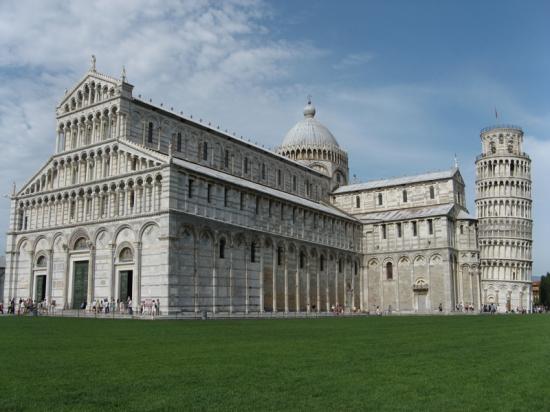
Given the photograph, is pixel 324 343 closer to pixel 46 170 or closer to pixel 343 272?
pixel 46 170

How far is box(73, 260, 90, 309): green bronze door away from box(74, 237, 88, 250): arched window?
120cm

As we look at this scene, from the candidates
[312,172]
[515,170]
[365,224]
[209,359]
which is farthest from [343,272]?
[209,359]

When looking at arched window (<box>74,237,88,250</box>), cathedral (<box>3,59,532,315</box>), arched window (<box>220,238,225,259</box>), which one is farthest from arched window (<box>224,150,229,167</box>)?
arched window (<box>74,237,88,250</box>)

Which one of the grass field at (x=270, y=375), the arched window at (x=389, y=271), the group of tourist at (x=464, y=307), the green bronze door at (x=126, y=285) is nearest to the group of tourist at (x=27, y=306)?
the green bronze door at (x=126, y=285)

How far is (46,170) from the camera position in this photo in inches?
1949

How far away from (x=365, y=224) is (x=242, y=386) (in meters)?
57.2

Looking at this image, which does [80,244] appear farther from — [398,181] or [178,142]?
[398,181]

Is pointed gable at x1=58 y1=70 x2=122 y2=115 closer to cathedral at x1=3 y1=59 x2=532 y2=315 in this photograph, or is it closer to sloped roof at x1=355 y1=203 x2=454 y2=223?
cathedral at x1=3 y1=59 x2=532 y2=315

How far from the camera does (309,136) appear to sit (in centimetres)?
7306

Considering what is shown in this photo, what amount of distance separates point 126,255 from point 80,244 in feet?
18.0

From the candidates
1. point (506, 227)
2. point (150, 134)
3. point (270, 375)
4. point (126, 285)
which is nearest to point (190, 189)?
point (126, 285)

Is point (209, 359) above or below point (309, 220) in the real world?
below

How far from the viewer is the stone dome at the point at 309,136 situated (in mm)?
72562

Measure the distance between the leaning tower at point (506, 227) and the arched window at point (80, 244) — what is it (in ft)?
208
